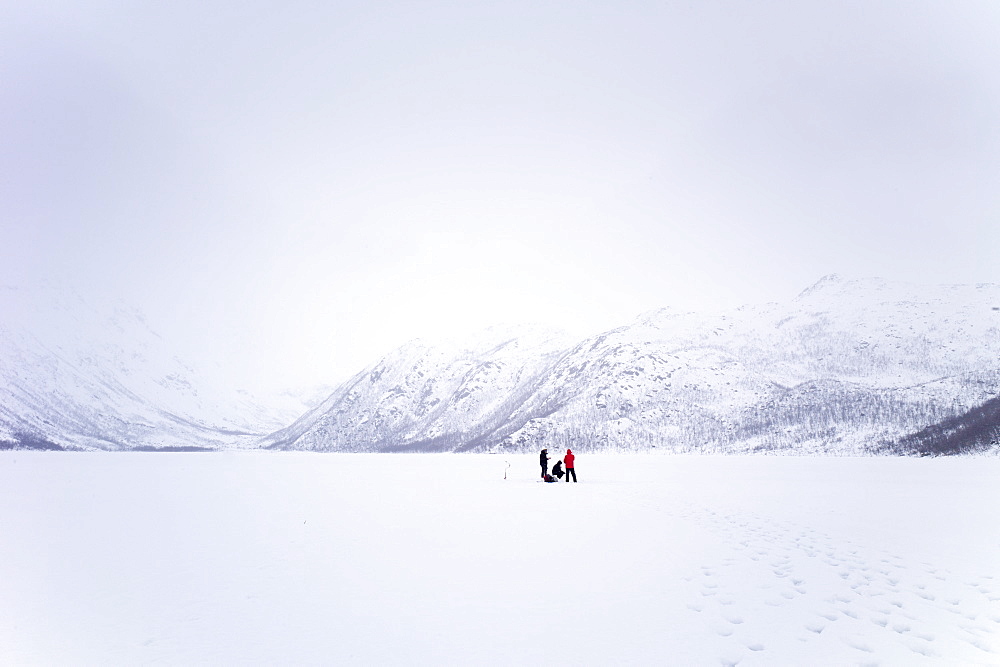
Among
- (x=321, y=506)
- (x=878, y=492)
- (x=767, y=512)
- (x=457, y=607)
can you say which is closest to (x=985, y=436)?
(x=878, y=492)

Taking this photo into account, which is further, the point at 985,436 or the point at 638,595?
the point at 985,436

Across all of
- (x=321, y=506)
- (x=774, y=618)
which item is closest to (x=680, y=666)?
(x=774, y=618)

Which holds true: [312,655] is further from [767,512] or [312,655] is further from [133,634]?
[767,512]

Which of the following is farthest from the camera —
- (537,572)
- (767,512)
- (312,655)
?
(767,512)

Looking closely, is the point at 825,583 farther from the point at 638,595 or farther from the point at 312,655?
the point at 312,655

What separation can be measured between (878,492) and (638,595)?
3046 cm

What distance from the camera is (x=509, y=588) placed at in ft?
44.6

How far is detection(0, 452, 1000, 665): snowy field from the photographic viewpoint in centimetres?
1009

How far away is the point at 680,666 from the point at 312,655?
18.1 ft

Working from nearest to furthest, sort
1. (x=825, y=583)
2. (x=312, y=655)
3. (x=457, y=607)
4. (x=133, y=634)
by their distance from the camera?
1. (x=312, y=655)
2. (x=133, y=634)
3. (x=457, y=607)
4. (x=825, y=583)

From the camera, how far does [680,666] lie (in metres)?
9.23

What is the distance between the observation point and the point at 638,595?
12797mm

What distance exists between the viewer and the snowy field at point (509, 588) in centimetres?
1009

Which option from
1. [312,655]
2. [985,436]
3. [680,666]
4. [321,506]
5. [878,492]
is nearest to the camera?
[680,666]
